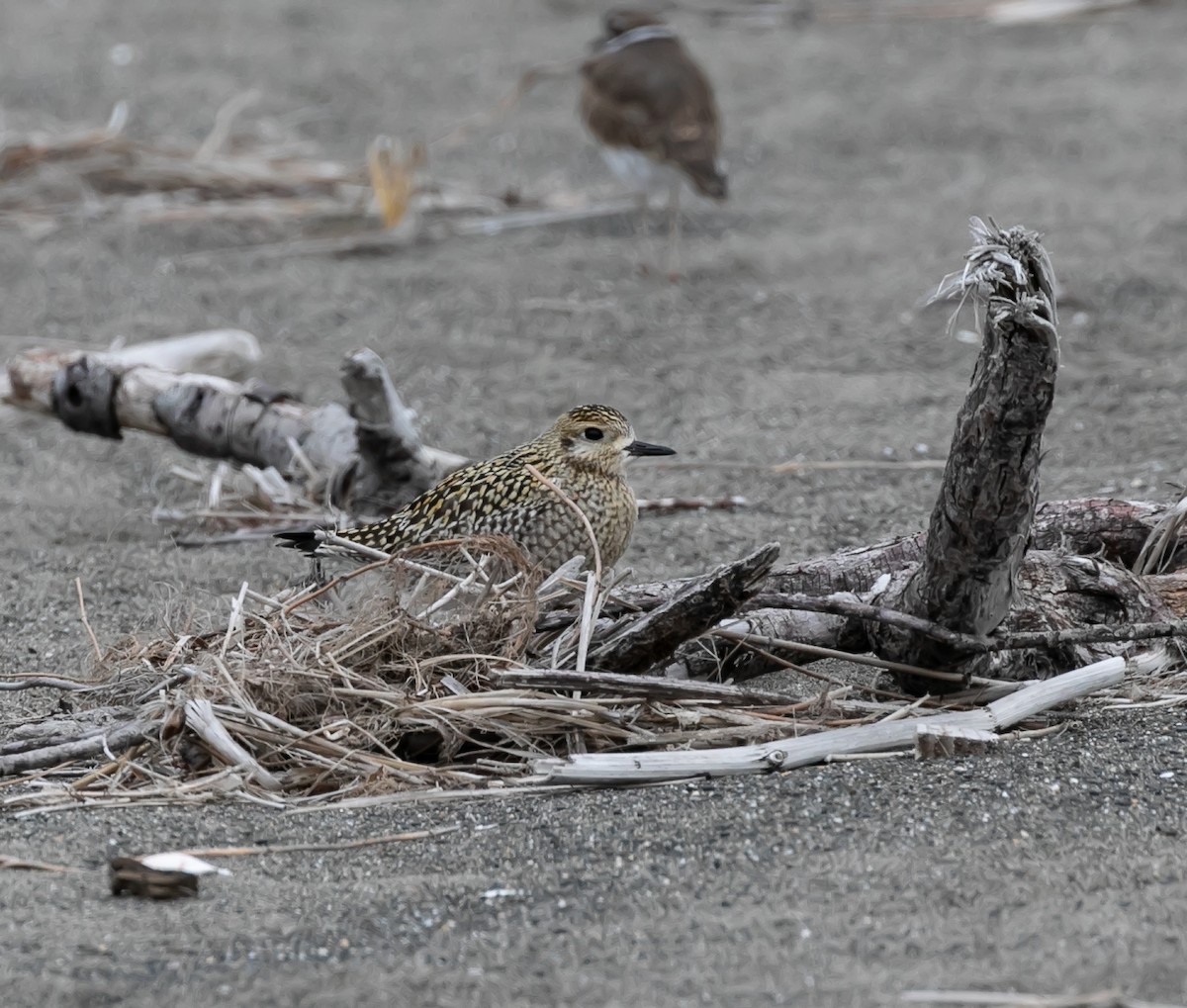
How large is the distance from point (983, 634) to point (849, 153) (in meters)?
8.64

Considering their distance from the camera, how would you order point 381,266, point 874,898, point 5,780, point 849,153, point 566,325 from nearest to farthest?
point 874,898, point 5,780, point 566,325, point 381,266, point 849,153

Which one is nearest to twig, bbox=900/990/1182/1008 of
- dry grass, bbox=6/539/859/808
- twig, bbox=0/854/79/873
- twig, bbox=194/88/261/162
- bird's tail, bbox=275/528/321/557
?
dry grass, bbox=6/539/859/808

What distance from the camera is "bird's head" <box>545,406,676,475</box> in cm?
514

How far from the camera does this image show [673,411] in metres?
7.49

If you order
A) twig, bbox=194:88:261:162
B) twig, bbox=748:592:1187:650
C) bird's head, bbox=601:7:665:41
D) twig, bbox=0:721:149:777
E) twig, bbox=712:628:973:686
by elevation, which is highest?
bird's head, bbox=601:7:665:41

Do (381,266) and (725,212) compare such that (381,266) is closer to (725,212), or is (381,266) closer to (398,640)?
(725,212)

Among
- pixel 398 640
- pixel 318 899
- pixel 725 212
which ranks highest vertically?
pixel 725 212

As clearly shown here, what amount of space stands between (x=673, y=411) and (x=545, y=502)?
2.65 m

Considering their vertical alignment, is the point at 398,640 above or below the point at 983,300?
below

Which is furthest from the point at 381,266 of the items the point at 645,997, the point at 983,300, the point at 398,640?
→ the point at 645,997

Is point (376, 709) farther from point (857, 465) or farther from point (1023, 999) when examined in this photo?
point (857, 465)

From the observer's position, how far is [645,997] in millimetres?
2920

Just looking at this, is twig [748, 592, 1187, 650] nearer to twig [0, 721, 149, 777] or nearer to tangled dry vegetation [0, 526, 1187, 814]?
tangled dry vegetation [0, 526, 1187, 814]

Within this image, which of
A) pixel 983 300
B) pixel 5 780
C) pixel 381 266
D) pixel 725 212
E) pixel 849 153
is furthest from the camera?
pixel 849 153
